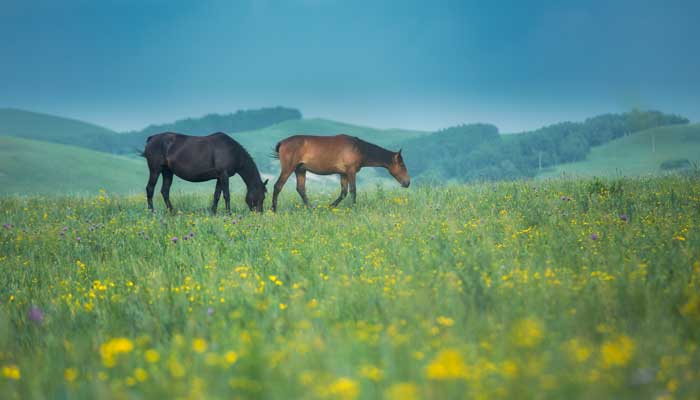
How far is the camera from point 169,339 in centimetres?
446

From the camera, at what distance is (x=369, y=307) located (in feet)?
15.3

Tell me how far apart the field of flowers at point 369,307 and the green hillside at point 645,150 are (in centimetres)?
7795

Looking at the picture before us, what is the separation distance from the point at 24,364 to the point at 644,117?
12225cm

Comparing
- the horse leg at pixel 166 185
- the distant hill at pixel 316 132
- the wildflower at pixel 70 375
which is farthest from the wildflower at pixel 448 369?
the distant hill at pixel 316 132

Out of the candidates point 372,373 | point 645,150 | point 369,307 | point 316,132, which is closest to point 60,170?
point 369,307

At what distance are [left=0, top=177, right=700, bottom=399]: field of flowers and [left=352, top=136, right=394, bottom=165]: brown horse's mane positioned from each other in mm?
5178

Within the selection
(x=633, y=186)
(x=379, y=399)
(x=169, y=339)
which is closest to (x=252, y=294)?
(x=169, y=339)

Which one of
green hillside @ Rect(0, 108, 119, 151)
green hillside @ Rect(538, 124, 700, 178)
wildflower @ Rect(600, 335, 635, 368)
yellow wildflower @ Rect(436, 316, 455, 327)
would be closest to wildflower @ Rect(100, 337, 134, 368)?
yellow wildflower @ Rect(436, 316, 455, 327)

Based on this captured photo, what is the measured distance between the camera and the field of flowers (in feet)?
9.31

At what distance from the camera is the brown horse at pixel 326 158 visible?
14.2m

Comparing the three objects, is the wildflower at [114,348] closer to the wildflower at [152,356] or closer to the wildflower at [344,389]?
the wildflower at [152,356]

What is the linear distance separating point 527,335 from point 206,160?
1164cm

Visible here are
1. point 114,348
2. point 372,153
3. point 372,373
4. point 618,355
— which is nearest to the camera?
point 372,373

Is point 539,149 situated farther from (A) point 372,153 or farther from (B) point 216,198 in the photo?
(B) point 216,198
